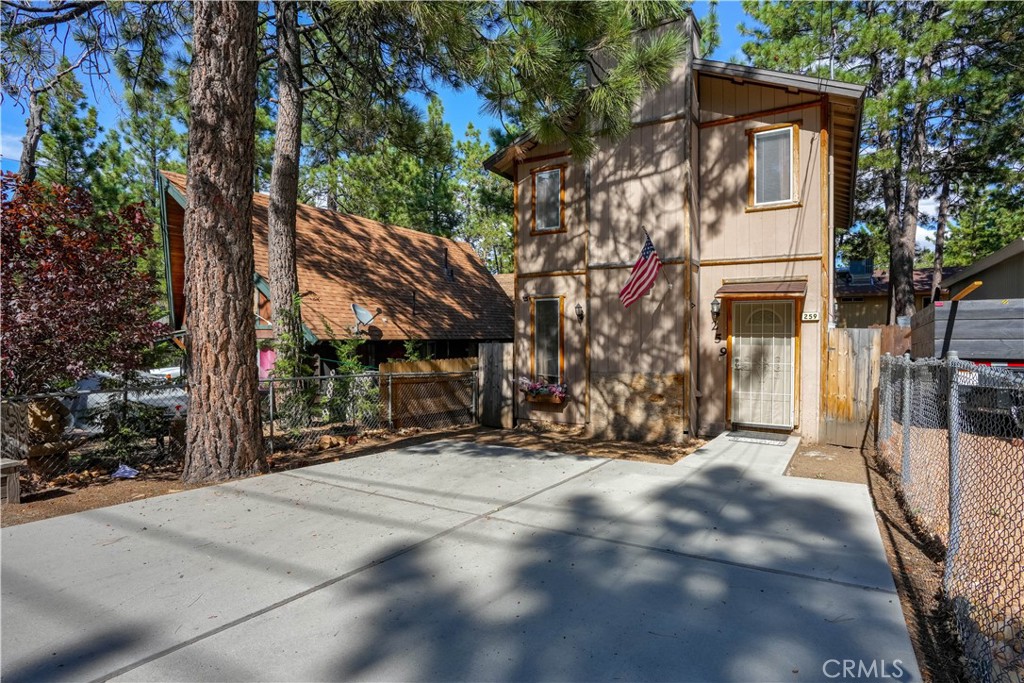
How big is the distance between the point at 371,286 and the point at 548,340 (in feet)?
20.3

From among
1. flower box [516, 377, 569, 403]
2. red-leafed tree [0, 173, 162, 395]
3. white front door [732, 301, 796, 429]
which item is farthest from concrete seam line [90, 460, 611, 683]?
white front door [732, 301, 796, 429]

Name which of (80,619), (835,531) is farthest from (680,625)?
(80,619)

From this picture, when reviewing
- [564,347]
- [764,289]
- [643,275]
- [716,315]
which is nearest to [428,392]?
[564,347]

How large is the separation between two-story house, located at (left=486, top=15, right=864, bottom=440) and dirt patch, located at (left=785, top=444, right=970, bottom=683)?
229 cm

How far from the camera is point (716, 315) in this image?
9.53 meters

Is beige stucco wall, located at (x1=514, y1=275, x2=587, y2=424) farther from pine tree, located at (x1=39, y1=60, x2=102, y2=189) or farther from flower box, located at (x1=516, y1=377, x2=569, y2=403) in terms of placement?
pine tree, located at (x1=39, y1=60, x2=102, y2=189)

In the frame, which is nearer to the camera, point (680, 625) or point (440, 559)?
point (680, 625)

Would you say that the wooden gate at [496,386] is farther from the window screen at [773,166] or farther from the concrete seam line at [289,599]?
Result: the concrete seam line at [289,599]

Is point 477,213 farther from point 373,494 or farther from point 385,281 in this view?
point 373,494

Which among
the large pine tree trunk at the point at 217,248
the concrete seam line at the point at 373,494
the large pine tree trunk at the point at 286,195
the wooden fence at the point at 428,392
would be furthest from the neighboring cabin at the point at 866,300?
the large pine tree trunk at the point at 217,248

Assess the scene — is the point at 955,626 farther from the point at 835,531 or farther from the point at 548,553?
the point at 548,553

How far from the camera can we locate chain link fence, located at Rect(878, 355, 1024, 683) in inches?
114

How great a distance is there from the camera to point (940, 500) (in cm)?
522

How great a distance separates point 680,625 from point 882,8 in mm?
19012
